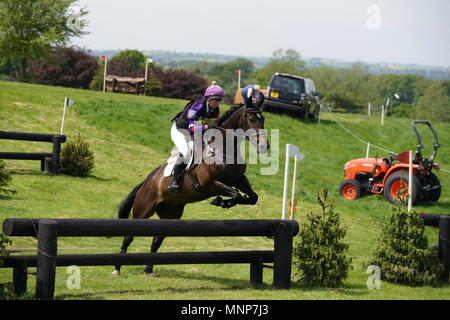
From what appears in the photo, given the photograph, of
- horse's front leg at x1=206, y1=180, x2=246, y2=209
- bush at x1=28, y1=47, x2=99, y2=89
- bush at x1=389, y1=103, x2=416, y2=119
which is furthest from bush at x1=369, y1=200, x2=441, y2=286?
bush at x1=389, y1=103, x2=416, y2=119

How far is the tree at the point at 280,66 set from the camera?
218ft

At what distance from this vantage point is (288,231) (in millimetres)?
8141

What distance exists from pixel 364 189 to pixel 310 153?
17.1ft

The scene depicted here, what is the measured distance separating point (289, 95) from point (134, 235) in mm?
20780

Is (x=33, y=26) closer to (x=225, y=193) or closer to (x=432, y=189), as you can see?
(x=432, y=189)

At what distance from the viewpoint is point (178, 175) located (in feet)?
29.9

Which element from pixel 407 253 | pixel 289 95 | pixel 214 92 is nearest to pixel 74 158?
pixel 214 92

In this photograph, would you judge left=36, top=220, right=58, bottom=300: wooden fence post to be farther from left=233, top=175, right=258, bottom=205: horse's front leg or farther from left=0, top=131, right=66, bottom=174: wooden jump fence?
left=0, top=131, right=66, bottom=174: wooden jump fence

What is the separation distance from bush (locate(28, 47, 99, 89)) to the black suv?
20.4 metres

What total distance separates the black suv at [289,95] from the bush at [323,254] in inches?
743

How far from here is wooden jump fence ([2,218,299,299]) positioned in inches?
267

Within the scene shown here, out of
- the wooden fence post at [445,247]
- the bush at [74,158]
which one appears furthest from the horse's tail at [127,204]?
the bush at [74,158]
